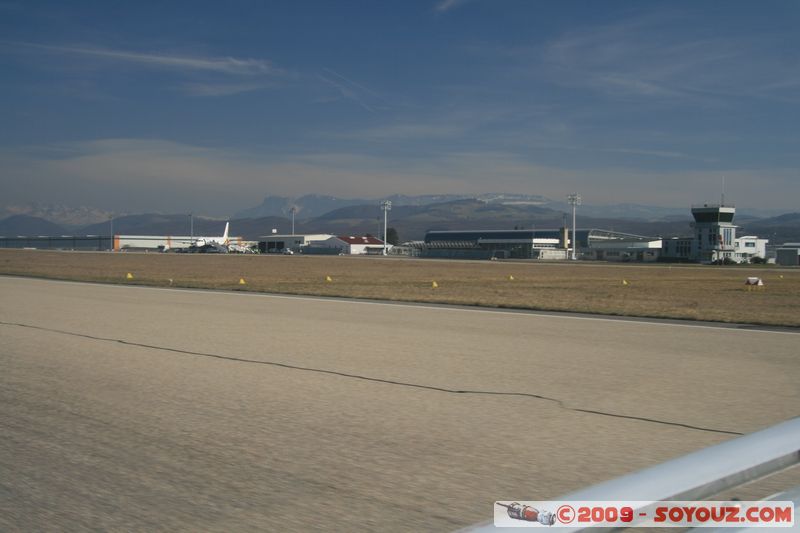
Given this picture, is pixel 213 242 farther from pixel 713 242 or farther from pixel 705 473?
pixel 705 473

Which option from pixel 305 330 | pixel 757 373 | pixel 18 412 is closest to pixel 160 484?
pixel 18 412

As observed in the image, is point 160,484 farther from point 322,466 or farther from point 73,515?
point 322,466

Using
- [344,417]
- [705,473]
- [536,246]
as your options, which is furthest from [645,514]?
[536,246]

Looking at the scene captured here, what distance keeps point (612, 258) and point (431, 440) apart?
126255 mm

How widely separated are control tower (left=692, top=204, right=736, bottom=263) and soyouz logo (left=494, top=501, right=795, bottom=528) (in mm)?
118725

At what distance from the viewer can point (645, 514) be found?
2.53 m

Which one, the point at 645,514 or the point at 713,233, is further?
the point at 713,233

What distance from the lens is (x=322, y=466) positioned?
5559 millimetres

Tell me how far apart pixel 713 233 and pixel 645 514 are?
404ft

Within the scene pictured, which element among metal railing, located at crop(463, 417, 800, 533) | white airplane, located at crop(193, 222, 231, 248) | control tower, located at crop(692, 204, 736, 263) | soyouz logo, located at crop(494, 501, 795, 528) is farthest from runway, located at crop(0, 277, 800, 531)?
white airplane, located at crop(193, 222, 231, 248)

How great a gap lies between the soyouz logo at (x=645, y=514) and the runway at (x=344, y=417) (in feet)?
5.81

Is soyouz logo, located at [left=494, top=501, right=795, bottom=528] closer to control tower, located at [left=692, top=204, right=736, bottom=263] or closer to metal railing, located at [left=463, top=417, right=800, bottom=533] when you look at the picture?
metal railing, located at [left=463, top=417, right=800, bottom=533]

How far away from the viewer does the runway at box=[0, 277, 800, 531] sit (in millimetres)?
4789

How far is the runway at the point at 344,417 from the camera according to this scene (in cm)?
479
